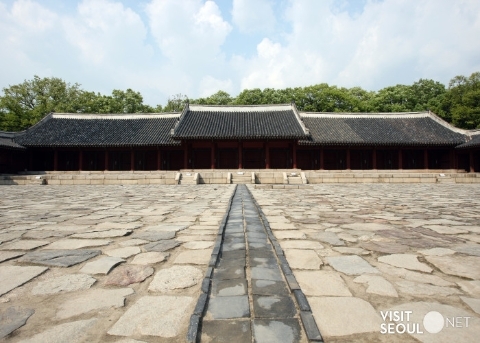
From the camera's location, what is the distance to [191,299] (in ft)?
6.00

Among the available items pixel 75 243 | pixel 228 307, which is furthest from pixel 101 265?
pixel 228 307

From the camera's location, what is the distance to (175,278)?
2197 millimetres

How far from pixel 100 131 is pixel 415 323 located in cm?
2772

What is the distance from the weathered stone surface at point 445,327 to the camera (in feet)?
4.73

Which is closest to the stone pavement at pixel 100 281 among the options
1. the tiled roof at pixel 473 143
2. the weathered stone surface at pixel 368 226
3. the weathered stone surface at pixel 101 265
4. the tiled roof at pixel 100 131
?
the weathered stone surface at pixel 101 265

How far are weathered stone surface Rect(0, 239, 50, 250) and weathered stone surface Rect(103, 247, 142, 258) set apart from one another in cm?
92

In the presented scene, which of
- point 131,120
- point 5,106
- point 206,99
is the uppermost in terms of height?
point 206,99

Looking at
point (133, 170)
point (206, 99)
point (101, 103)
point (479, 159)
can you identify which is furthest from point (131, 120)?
point (479, 159)

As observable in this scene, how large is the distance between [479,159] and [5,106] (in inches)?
2189

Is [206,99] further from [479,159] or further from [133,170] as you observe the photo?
[479,159]

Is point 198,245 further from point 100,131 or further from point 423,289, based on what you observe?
point 100,131

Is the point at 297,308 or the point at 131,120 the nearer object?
the point at 297,308

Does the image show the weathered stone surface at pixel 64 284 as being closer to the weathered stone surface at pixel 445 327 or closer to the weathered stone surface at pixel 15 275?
the weathered stone surface at pixel 15 275

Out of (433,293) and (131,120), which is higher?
(131,120)
